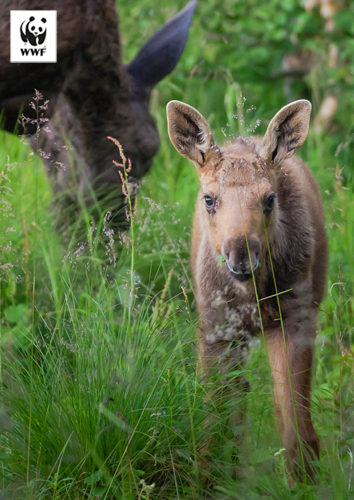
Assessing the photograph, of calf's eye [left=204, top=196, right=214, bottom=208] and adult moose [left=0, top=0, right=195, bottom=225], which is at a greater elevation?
adult moose [left=0, top=0, right=195, bottom=225]

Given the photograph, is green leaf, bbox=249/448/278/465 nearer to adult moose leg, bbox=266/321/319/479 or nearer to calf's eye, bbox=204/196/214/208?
adult moose leg, bbox=266/321/319/479

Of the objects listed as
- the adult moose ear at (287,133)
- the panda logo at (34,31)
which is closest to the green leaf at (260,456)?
the adult moose ear at (287,133)

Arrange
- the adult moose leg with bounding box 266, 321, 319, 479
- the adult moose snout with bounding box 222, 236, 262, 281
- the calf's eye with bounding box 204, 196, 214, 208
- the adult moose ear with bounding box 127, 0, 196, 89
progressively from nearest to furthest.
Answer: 1. the adult moose snout with bounding box 222, 236, 262, 281
2. the adult moose leg with bounding box 266, 321, 319, 479
3. the calf's eye with bounding box 204, 196, 214, 208
4. the adult moose ear with bounding box 127, 0, 196, 89

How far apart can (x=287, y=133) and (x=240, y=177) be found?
370mm

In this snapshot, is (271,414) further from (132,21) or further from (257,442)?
(132,21)

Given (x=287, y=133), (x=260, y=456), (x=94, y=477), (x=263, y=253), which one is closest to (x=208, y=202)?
(x=263, y=253)

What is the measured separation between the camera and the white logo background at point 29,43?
4.37m

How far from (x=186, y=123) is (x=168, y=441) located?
1.53 metres

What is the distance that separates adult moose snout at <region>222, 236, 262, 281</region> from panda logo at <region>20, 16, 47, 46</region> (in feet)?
8.71

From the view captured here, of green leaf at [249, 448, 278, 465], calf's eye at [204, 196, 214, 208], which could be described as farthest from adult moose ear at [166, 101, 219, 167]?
green leaf at [249, 448, 278, 465]

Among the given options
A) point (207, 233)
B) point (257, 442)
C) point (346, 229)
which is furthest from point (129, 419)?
point (346, 229)

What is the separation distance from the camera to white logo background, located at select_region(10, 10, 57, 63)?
4.37 meters

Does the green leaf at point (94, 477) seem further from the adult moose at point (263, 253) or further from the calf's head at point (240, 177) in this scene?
the calf's head at point (240, 177)

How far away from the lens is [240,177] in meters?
2.77
